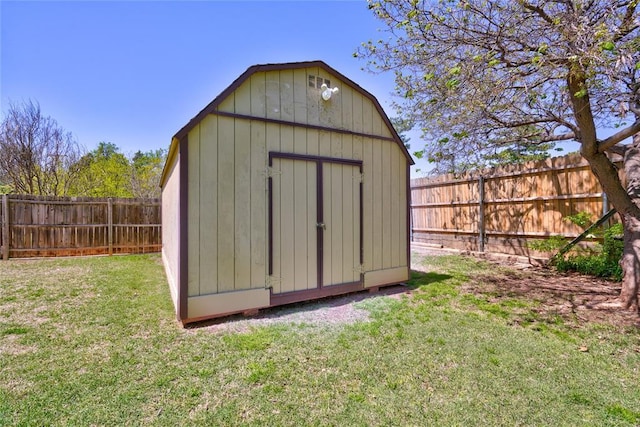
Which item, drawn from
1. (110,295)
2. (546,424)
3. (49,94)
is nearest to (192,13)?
(110,295)

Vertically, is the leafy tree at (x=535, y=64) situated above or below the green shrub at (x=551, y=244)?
above

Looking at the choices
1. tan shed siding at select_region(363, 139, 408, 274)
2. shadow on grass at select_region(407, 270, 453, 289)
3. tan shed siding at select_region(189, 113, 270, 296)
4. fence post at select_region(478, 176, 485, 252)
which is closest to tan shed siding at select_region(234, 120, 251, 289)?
tan shed siding at select_region(189, 113, 270, 296)

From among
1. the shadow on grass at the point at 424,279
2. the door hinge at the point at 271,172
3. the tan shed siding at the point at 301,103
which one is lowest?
the shadow on grass at the point at 424,279

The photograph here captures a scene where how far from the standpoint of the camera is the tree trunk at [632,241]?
3.63m

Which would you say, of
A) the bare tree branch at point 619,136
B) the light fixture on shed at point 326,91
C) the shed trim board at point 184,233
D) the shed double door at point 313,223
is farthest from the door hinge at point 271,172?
the bare tree branch at point 619,136

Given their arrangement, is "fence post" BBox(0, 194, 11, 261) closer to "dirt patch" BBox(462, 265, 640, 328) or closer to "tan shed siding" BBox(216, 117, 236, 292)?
"tan shed siding" BBox(216, 117, 236, 292)

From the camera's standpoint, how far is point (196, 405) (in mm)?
1949

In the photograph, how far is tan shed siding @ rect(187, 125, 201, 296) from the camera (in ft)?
11.0

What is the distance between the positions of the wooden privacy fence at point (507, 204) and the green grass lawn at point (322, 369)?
10.6 feet

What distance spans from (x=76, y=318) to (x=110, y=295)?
1.00 m

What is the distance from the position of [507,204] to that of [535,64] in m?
4.60

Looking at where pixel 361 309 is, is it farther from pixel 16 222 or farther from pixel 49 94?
pixel 49 94

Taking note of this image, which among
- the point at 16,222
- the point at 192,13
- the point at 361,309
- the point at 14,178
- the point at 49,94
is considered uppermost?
the point at 49,94

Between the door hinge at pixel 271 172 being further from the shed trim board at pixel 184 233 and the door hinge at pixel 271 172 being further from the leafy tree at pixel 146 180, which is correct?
the leafy tree at pixel 146 180
